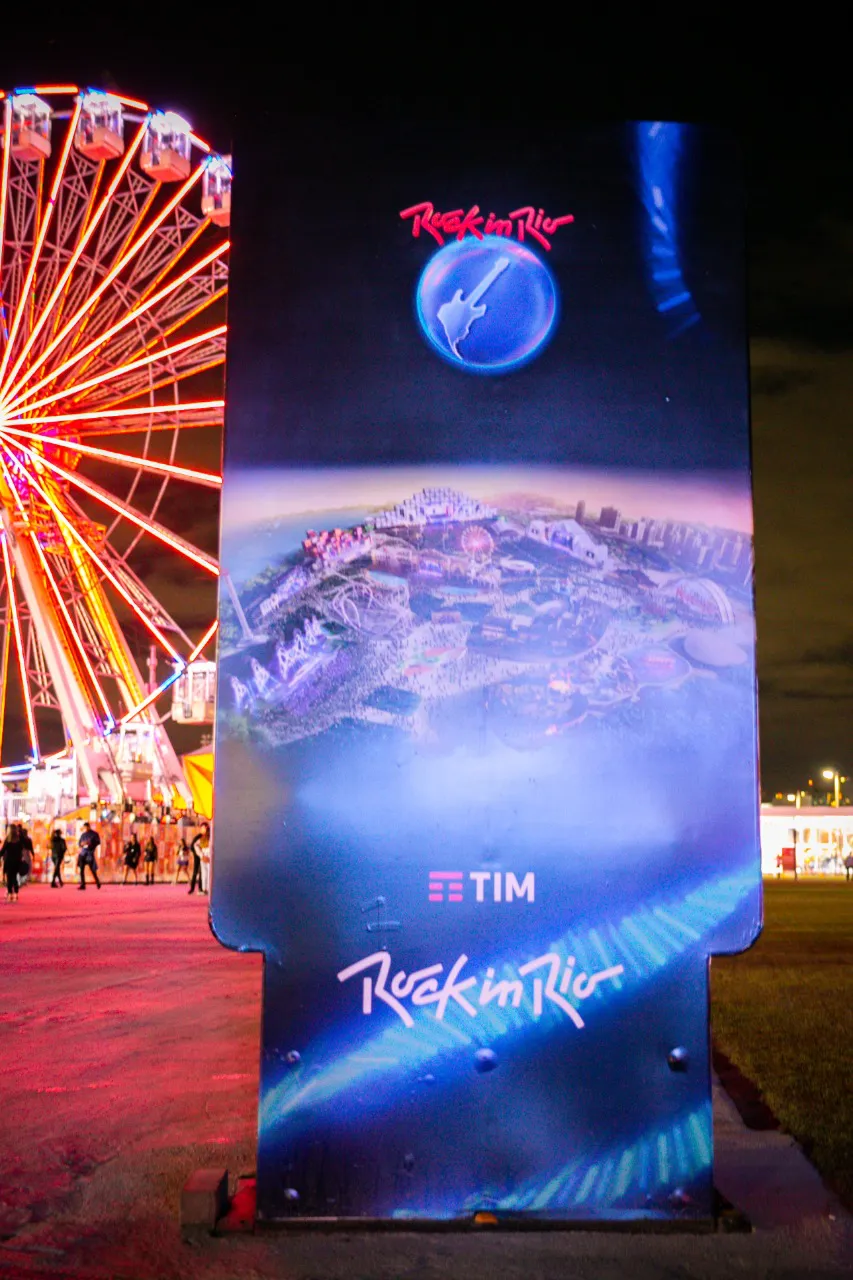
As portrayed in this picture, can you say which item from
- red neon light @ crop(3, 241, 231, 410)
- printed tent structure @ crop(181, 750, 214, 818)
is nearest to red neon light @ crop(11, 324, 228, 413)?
red neon light @ crop(3, 241, 231, 410)

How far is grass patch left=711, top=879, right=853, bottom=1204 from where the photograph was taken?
20.8 feet

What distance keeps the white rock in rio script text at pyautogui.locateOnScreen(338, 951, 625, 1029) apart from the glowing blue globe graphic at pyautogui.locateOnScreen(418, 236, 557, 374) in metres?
2.09

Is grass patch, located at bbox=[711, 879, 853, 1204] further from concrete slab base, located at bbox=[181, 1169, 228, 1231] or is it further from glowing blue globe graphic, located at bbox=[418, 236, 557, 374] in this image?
glowing blue globe graphic, located at bbox=[418, 236, 557, 374]

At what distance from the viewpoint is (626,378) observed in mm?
4762

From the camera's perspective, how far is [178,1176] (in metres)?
5.24

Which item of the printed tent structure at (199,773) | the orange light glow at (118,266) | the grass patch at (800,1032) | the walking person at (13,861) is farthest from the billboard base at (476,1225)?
the printed tent structure at (199,773)

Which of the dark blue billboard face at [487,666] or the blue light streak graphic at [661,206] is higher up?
the blue light streak graphic at [661,206]

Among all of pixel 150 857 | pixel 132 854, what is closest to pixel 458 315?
pixel 132 854

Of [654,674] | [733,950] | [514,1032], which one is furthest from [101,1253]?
[654,674]

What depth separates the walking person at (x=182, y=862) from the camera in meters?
33.0

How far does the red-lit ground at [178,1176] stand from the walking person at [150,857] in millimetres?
21866

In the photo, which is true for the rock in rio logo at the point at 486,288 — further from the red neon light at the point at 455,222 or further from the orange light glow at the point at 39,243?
the orange light glow at the point at 39,243

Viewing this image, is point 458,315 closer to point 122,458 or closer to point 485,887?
point 485,887

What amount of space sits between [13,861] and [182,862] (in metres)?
9.03
